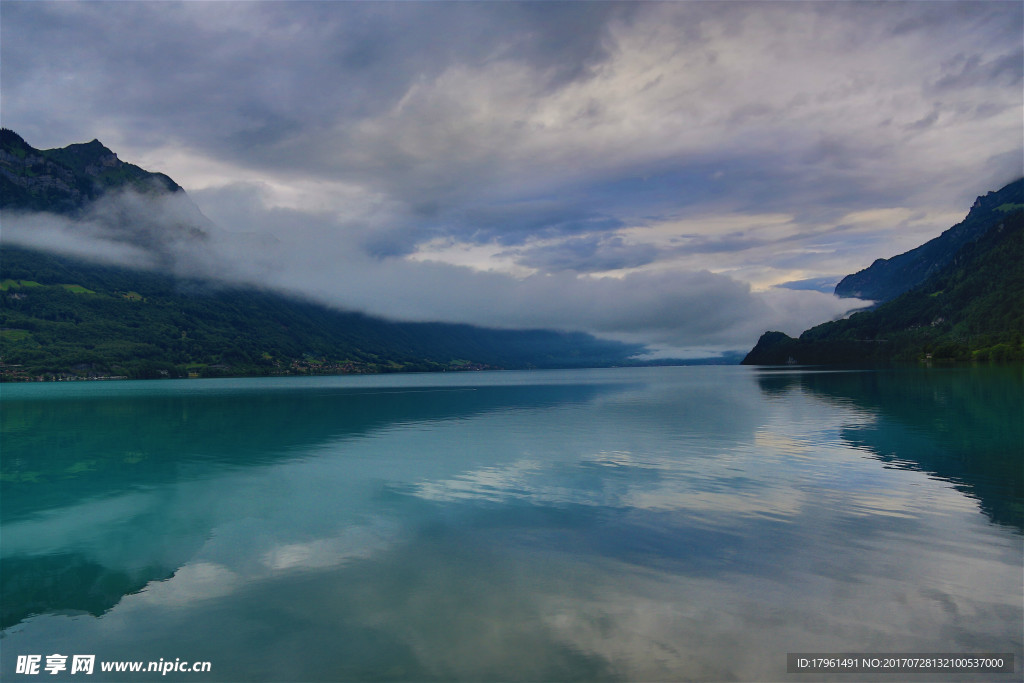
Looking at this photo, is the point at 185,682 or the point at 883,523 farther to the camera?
the point at 883,523

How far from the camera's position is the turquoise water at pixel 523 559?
13.5 meters

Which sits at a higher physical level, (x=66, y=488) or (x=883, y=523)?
(x=883, y=523)

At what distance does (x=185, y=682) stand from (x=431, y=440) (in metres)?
40.4

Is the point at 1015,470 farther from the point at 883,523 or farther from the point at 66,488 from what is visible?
the point at 66,488

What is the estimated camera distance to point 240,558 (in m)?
20.8

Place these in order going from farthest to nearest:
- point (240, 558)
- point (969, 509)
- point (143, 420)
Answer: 1. point (143, 420)
2. point (969, 509)
3. point (240, 558)

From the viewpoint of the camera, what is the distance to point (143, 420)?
79438mm

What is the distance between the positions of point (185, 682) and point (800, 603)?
16.2 m

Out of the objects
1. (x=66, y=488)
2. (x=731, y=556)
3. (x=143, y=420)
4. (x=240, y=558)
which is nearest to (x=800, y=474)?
(x=731, y=556)

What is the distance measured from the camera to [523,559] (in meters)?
19.8

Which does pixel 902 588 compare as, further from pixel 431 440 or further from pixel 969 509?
pixel 431 440

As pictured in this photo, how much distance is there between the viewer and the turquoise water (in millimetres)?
13484

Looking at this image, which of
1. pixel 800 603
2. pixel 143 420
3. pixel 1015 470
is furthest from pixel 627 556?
pixel 143 420

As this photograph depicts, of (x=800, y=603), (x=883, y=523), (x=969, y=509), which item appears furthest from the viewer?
(x=969, y=509)
